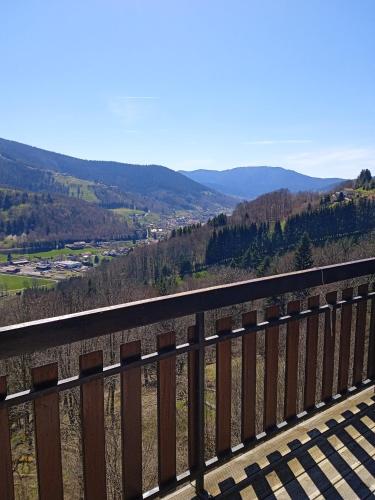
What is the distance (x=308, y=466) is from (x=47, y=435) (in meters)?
1.43

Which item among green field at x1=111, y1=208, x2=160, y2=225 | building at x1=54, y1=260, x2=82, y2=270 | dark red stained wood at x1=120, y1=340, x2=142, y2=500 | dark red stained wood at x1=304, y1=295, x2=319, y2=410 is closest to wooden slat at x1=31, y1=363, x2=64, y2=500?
dark red stained wood at x1=120, y1=340, x2=142, y2=500

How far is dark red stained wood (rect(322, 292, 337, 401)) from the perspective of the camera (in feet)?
8.04

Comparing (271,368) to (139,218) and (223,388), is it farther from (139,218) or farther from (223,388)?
(139,218)

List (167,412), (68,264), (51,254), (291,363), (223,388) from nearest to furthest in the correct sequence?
(167,412), (223,388), (291,363), (68,264), (51,254)

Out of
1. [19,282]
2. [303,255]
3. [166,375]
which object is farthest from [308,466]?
[19,282]

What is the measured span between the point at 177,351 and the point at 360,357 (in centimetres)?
164

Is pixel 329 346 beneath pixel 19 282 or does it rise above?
above

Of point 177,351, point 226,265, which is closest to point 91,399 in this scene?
point 177,351

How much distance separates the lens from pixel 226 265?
65.6 m

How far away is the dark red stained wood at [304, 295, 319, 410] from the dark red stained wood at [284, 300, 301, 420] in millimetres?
109

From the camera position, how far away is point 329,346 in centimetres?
249

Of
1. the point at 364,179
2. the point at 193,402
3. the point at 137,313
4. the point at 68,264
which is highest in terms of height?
the point at 364,179

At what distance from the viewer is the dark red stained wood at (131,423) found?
163cm

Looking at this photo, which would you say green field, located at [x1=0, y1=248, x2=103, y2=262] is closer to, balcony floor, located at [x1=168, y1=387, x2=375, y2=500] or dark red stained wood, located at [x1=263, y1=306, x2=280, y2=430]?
balcony floor, located at [x1=168, y1=387, x2=375, y2=500]
